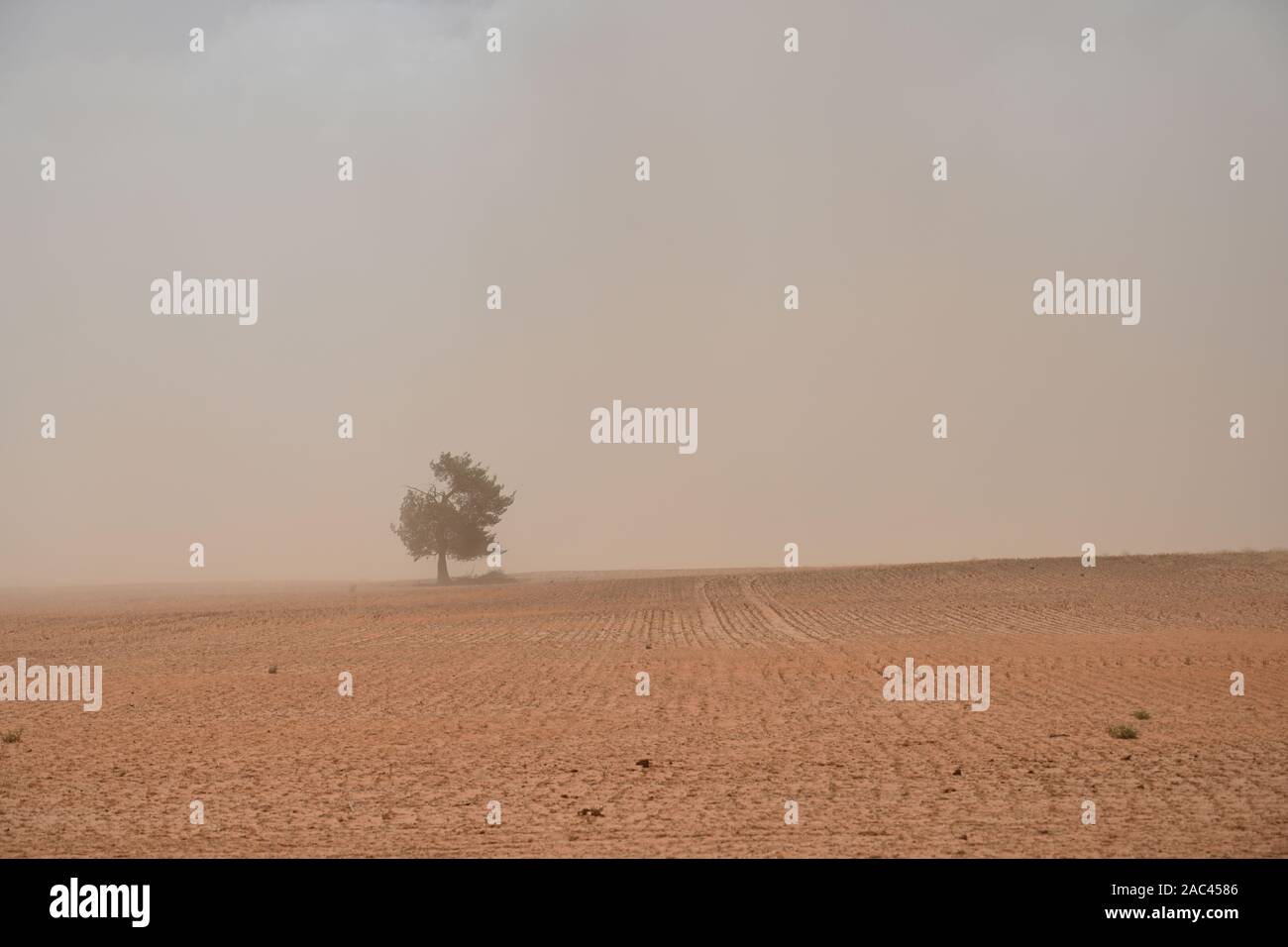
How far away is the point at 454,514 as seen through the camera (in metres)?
91.5

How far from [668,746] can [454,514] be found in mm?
75670

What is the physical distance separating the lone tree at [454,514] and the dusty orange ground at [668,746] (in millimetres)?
50611

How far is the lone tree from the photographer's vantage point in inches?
3605

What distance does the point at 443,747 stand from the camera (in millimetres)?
17781

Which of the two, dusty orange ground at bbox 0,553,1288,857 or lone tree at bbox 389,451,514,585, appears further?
lone tree at bbox 389,451,514,585

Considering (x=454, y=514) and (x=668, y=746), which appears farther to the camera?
(x=454, y=514)

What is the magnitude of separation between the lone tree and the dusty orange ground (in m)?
50.6

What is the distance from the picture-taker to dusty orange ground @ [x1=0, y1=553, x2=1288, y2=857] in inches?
473
